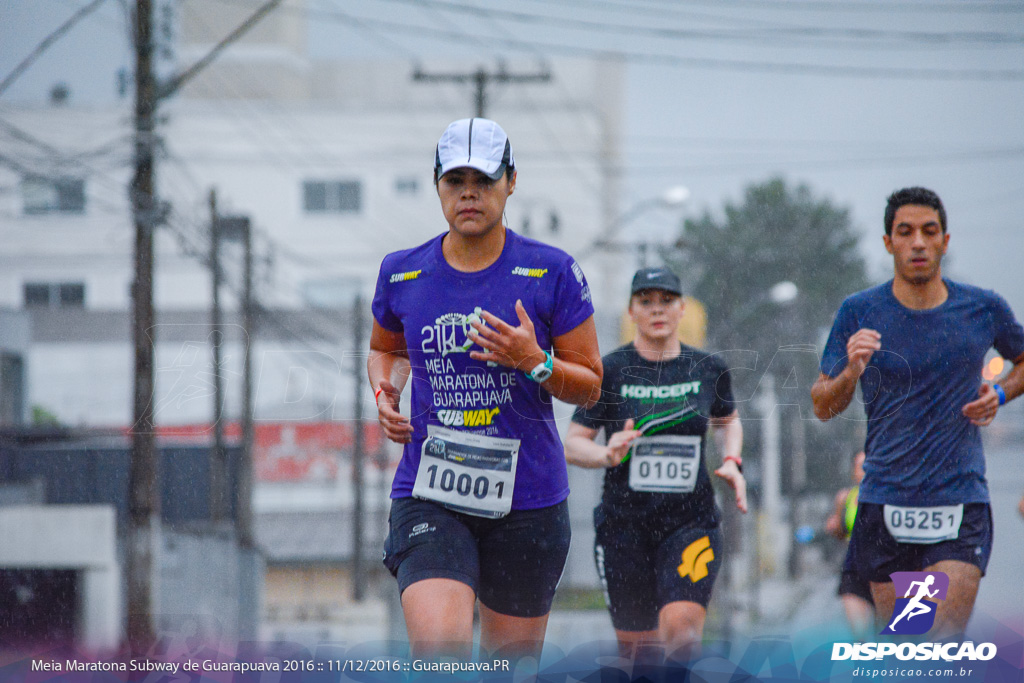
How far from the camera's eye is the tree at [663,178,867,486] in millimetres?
27656

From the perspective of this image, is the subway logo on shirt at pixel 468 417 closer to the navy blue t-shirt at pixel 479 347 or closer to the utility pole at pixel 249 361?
the navy blue t-shirt at pixel 479 347

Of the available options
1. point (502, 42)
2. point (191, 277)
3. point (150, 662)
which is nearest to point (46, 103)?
point (191, 277)

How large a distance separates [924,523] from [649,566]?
44.6 inches

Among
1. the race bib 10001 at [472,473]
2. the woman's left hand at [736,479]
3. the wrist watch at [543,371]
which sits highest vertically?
the wrist watch at [543,371]

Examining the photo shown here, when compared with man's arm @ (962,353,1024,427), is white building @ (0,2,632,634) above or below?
above

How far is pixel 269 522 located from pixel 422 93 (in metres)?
14.5

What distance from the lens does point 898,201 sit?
13.0 ft

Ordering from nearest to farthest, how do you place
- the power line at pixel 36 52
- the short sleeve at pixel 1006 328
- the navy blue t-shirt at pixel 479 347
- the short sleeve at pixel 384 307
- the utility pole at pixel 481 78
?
1. the navy blue t-shirt at pixel 479 347
2. the short sleeve at pixel 384 307
3. the short sleeve at pixel 1006 328
4. the power line at pixel 36 52
5. the utility pole at pixel 481 78

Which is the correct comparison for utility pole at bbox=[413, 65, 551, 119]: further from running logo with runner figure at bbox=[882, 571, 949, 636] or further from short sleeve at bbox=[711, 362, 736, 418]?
running logo with runner figure at bbox=[882, 571, 949, 636]

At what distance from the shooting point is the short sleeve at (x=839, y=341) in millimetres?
4012

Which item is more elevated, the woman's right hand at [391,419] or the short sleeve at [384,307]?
the short sleeve at [384,307]

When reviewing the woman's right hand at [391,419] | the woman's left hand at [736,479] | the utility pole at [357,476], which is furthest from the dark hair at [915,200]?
the utility pole at [357,476]

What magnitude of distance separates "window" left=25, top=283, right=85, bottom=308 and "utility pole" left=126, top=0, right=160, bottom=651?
1418 cm

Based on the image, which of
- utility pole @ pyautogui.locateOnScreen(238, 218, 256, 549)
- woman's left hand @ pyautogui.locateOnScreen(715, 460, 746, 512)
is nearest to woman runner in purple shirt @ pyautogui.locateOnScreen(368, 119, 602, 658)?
woman's left hand @ pyautogui.locateOnScreen(715, 460, 746, 512)
